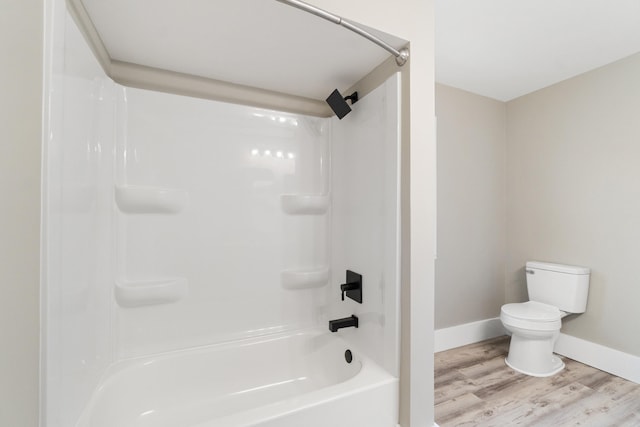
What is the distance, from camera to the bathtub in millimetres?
1037

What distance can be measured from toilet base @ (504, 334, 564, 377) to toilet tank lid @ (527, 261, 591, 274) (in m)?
0.57

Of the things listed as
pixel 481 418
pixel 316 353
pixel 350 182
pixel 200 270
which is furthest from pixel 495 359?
pixel 200 270

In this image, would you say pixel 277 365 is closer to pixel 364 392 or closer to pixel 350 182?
pixel 364 392

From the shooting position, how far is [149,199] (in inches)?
55.4

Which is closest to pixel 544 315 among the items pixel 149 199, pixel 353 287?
pixel 353 287

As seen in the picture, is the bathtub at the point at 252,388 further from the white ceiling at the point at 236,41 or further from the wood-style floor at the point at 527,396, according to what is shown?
the white ceiling at the point at 236,41

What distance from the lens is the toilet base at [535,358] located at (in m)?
2.14

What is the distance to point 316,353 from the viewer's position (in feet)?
5.48

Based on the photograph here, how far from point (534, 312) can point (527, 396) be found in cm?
63

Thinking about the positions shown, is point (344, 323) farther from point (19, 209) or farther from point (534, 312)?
point (534, 312)

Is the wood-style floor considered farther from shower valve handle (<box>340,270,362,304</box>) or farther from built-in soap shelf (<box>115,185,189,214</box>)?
built-in soap shelf (<box>115,185,189,214</box>)

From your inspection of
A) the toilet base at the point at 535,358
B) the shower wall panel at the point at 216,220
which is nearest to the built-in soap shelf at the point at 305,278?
the shower wall panel at the point at 216,220

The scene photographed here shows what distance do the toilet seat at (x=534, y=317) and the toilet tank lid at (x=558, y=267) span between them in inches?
12.4

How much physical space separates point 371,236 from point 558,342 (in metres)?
2.34
